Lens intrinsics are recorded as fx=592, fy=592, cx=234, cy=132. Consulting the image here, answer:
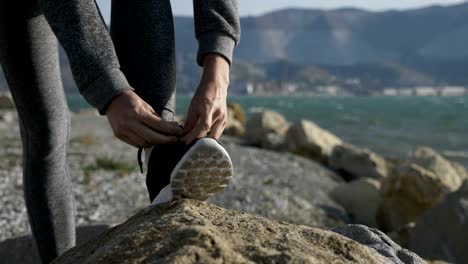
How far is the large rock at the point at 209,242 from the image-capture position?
1062 mm

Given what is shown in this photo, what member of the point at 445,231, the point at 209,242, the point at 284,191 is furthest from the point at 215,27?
the point at 284,191

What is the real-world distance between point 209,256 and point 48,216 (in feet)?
3.03

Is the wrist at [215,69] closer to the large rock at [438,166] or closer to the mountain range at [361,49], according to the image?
the large rock at [438,166]

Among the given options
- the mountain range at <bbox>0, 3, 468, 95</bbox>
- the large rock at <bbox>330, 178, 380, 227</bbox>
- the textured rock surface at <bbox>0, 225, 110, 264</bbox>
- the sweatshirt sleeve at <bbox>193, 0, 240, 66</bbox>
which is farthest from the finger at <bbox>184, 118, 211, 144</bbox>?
the mountain range at <bbox>0, 3, 468, 95</bbox>

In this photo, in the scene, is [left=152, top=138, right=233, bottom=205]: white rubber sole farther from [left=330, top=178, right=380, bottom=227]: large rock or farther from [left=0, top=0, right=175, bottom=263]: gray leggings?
[left=330, top=178, right=380, bottom=227]: large rock

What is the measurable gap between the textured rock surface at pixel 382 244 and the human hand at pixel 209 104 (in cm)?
42

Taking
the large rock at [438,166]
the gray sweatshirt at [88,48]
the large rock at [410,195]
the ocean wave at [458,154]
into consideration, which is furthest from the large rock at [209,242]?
the ocean wave at [458,154]

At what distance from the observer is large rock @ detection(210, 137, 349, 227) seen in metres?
5.04

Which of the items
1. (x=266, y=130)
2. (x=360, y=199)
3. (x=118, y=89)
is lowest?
(x=266, y=130)

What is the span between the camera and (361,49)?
164000 mm

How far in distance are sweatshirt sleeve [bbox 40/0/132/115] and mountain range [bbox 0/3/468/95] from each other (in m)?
Result: 90.3

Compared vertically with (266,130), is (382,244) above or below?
above

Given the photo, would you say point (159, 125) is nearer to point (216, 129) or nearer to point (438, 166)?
point (216, 129)

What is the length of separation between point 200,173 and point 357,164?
734 cm
